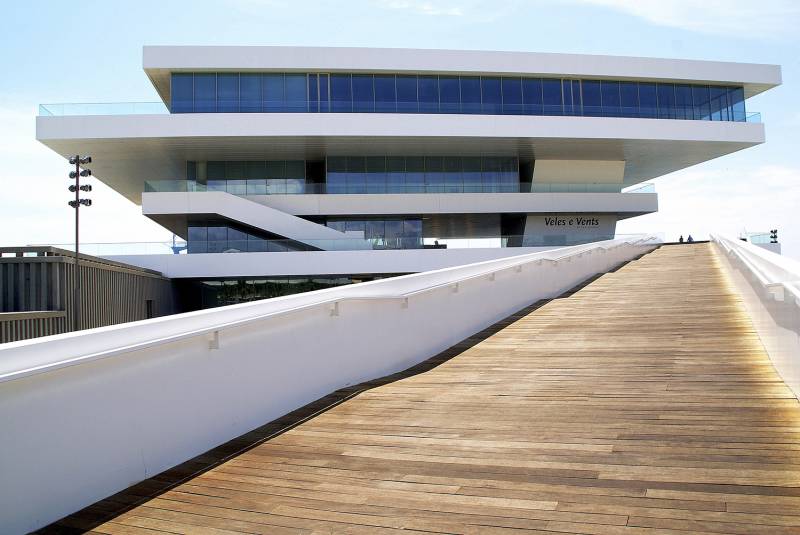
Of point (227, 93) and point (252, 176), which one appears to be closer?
point (227, 93)

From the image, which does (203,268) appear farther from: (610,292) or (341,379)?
(341,379)

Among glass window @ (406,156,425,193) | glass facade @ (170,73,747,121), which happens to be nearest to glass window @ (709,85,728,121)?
glass facade @ (170,73,747,121)

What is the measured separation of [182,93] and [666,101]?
91.8 feet

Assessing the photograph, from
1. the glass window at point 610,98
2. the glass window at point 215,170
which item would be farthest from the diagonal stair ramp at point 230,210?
the glass window at point 610,98

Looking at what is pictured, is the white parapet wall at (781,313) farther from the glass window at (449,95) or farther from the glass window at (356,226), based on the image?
the glass window at (356,226)

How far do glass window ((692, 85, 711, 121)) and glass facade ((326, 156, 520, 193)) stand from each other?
1113 cm

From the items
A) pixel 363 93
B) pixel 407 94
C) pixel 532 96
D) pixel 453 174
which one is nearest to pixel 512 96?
pixel 532 96

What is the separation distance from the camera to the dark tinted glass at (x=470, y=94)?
Result: 39750 millimetres

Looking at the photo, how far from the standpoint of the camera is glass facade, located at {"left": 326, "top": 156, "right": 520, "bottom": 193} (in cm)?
4066

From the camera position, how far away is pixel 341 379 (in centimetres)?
759

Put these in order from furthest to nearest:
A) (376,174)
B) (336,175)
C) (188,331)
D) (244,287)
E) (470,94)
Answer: (376,174), (336,175), (470,94), (244,287), (188,331)

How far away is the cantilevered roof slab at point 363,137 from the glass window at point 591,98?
142 centimetres

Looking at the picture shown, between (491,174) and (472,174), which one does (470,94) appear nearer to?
(472,174)

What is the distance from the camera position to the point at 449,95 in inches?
1563
